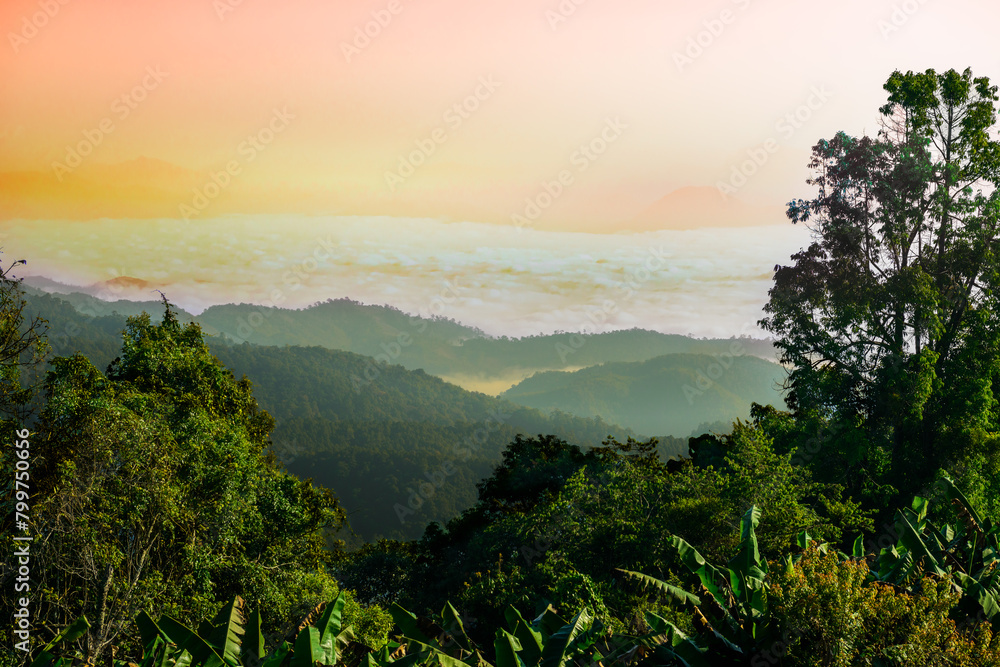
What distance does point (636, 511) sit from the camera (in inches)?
643

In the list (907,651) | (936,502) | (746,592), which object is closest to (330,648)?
(746,592)

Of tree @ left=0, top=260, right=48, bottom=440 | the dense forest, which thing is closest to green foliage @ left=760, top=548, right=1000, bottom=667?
the dense forest

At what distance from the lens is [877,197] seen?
920 inches

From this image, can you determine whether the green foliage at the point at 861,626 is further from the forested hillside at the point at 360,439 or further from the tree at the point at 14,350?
the forested hillside at the point at 360,439

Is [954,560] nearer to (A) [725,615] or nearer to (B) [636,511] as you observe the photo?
(A) [725,615]

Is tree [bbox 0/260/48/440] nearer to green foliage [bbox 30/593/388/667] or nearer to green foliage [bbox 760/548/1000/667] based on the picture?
green foliage [bbox 30/593/388/667]

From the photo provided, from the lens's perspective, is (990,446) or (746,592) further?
Answer: (990,446)

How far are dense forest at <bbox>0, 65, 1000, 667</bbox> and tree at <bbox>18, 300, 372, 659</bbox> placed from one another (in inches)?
2.8

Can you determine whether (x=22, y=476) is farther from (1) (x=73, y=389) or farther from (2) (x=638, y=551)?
(2) (x=638, y=551)

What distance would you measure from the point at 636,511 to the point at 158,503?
36.7 feet

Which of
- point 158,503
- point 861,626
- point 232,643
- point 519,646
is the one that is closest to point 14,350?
point 158,503

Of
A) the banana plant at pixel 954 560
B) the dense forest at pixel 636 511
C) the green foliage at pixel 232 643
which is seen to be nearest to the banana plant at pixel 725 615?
the dense forest at pixel 636 511

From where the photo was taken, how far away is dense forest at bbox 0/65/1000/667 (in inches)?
248

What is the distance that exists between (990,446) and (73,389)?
85.3ft
